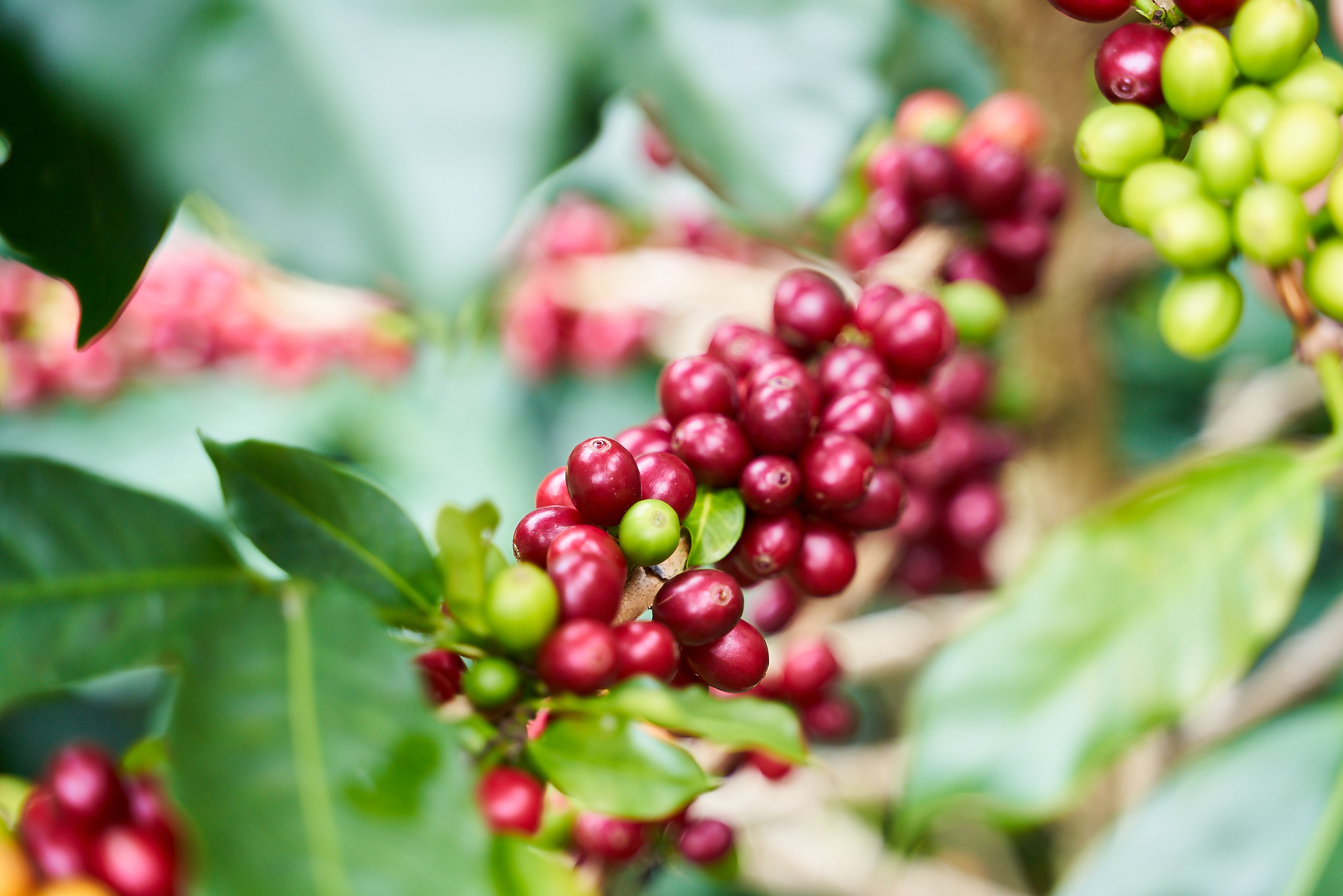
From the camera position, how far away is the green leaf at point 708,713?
13.1 inches

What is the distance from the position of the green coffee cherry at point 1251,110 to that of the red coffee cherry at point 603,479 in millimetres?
356

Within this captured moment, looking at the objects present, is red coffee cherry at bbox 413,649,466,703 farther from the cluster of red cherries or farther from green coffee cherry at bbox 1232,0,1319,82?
green coffee cherry at bbox 1232,0,1319,82

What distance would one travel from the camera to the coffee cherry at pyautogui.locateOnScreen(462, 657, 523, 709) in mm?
376

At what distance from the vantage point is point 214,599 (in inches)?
14.7

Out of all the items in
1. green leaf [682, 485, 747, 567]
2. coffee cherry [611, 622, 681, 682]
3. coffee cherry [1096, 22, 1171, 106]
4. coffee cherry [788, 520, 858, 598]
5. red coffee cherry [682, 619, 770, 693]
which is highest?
coffee cherry [1096, 22, 1171, 106]

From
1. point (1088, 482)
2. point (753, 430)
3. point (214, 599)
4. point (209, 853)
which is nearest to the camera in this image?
point (209, 853)

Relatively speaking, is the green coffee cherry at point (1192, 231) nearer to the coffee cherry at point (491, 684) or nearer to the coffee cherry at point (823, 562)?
the coffee cherry at point (823, 562)

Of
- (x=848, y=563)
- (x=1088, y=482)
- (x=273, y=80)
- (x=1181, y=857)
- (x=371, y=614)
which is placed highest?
(x=273, y=80)

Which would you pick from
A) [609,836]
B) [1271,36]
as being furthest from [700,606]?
[1271,36]

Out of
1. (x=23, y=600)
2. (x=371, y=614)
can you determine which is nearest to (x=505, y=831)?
(x=371, y=614)

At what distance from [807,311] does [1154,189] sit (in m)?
0.19

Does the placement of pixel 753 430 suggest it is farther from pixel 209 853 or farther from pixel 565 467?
pixel 209 853

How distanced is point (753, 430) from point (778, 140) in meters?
0.19

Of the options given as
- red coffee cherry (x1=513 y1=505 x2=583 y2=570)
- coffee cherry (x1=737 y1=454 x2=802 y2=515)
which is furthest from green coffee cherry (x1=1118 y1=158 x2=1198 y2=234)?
red coffee cherry (x1=513 y1=505 x2=583 y2=570)
